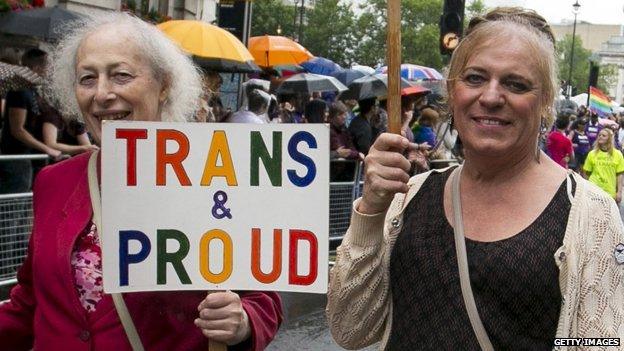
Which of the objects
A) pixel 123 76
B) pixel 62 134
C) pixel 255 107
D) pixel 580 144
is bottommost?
pixel 580 144

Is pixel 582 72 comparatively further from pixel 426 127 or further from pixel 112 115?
pixel 112 115

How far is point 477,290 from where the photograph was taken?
2.54 m

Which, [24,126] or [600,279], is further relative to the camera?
[24,126]

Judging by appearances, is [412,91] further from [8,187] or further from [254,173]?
[254,173]

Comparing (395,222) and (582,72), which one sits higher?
(395,222)

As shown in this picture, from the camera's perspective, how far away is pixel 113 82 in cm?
284

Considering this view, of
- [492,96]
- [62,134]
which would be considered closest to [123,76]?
[492,96]

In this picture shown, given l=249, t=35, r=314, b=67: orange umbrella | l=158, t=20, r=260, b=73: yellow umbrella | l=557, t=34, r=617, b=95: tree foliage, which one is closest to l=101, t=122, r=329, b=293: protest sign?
l=158, t=20, r=260, b=73: yellow umbrella

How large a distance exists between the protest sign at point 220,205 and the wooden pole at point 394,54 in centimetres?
21

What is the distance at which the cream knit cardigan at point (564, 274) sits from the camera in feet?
8.07

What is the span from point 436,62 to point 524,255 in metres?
70.8

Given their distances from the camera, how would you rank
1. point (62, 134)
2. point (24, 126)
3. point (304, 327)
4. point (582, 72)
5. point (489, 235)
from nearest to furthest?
point (489, 235), point (304, 327), point (24, 126), point (62, 134), point (582, 72)

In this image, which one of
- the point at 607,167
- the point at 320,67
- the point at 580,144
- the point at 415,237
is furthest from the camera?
the point at 320,67

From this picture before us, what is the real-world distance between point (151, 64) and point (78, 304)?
2.31ft
